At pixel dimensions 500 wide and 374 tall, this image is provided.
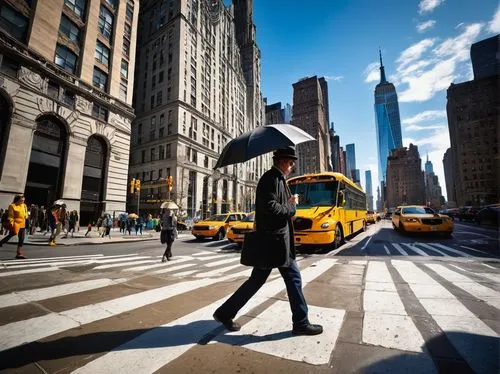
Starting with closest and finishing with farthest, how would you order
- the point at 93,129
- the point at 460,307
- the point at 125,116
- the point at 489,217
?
the point at 460,307 → the point at 489,217 → the point at 93,129 → the point at 125,116

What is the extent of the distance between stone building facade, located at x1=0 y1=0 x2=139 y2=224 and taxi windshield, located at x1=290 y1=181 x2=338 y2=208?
21.0 metres

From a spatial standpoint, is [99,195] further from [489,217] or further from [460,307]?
[489,217]

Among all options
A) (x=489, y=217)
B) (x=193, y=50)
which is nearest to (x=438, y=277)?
(x=489, y=217)

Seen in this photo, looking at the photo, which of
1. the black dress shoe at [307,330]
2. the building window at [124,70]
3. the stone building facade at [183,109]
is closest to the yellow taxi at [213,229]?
the black dress shoe at [307,330]

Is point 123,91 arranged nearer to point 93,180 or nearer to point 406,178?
point 93,180

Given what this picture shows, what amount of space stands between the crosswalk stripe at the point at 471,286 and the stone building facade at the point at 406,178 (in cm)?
16119

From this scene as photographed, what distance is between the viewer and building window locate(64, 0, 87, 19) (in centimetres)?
2256

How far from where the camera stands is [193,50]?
46.7m

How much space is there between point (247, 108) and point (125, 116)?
54.4 meters

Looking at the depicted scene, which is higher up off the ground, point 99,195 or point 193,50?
point 193,50

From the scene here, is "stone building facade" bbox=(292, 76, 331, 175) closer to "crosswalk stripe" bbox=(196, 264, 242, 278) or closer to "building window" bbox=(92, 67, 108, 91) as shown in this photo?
"building window" bbox=(92, 67, 108, 91)

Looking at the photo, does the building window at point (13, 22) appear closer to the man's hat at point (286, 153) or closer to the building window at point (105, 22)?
the building window at point (105, 22)

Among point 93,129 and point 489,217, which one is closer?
point 489,217

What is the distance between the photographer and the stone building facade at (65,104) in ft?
58.3
